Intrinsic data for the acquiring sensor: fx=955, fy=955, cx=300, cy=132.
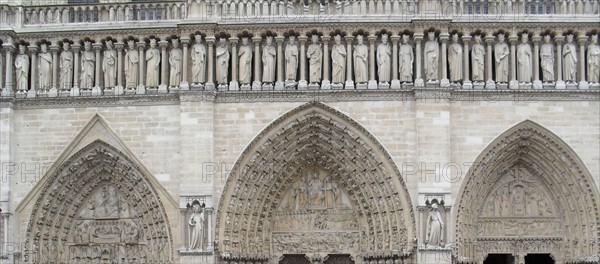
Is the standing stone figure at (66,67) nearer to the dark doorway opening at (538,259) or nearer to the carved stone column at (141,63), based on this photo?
the carved stone column at (141,63)

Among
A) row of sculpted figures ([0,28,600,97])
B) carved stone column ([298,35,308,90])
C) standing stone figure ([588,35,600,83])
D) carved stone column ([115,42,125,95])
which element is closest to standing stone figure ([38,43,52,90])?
row of sculpted figures ([0,28,600,97])

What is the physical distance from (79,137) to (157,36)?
2.14 meters

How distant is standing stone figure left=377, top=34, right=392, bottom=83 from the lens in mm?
15719

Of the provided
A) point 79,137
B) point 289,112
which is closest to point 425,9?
point 289,112

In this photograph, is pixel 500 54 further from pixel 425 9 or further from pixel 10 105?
pixel 10 105

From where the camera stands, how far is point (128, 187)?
53.1 ft

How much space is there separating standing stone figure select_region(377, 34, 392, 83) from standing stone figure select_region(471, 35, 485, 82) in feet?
4.60

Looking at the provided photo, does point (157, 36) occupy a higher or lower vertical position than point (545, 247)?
higher

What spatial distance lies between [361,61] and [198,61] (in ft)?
8.82

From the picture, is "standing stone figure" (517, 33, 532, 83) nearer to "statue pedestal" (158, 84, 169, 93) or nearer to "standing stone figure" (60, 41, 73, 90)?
"statue pedestal" (158, 84, 169, 93)

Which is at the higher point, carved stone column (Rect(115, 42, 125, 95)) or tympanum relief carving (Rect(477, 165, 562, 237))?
carved stone column (Rect(115, 42, 125, 95))

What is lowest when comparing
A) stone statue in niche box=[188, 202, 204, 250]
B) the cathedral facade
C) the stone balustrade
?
stone statue in niche box=[188, 202, 204, 250]

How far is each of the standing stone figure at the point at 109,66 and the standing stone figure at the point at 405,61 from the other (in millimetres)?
4776

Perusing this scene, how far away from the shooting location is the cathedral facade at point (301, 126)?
15617mm
